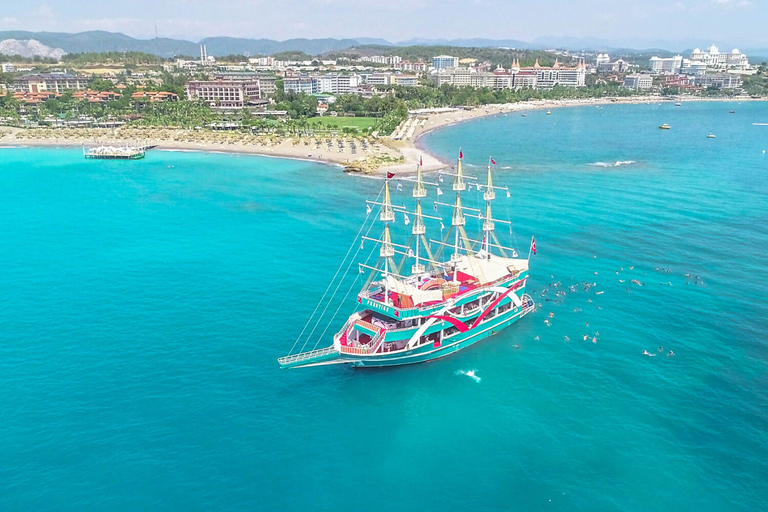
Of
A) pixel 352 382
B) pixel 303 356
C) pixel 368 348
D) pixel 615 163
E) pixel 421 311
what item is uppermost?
pixel 615 163

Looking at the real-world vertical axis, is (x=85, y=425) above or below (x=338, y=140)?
below

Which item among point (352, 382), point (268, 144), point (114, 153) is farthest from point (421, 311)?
point (114, 153)

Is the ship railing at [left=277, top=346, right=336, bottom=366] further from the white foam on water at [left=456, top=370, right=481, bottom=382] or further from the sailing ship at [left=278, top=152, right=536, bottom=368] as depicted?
the white foam on water at [left=456, top=370, right=481, bottom=382]

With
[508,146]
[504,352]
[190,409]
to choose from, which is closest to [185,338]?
[190,409]

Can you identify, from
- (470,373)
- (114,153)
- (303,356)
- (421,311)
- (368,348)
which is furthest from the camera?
(114,153)

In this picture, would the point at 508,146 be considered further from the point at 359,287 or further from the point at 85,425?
the point at 85,425

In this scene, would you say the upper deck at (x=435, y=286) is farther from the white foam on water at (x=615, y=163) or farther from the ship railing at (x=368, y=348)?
the white foam on water at (x=615, y=163)

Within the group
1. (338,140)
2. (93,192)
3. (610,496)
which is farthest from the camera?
(338,140)

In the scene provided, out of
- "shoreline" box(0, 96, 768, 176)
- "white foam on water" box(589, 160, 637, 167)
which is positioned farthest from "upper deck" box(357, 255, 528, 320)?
"white foam on water" box(589, 160, 637, 167)

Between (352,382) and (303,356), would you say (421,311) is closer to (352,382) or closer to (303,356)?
(352,382)
